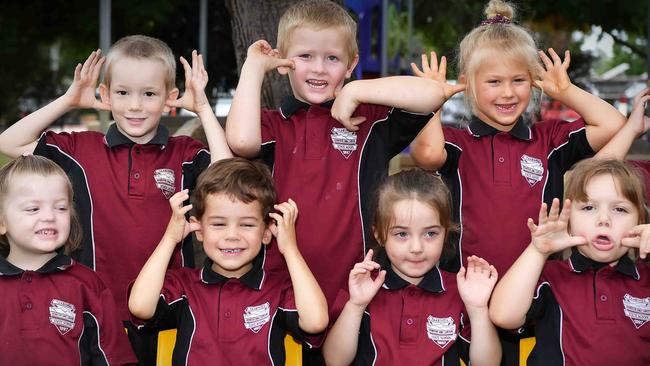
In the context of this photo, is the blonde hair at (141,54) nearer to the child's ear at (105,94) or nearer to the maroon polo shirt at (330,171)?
the child's ear at (105,94)

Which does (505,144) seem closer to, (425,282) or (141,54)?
(425,282)

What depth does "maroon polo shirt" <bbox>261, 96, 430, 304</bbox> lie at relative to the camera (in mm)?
3598

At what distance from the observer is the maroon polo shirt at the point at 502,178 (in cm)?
366

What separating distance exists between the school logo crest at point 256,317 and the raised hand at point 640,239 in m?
1.29

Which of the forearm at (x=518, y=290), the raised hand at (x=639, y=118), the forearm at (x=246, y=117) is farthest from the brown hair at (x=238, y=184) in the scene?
the raised hand at (x=639, y=118)

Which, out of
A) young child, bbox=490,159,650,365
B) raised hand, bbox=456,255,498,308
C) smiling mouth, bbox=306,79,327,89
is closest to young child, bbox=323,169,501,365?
raised hand, bbox=456,255,498,308

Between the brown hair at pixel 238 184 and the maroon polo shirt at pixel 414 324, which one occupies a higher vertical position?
the brown hair at pixel 238 184

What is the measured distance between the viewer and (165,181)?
3.73m

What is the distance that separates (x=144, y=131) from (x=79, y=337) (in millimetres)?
923

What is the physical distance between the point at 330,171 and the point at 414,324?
28.8 inches

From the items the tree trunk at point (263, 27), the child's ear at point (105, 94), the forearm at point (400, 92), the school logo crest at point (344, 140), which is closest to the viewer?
the forearm at point (400, 92)

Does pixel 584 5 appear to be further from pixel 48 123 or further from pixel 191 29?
pixel 48 123

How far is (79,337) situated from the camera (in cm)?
327

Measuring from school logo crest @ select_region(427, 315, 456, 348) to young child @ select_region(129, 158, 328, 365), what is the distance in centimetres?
38
